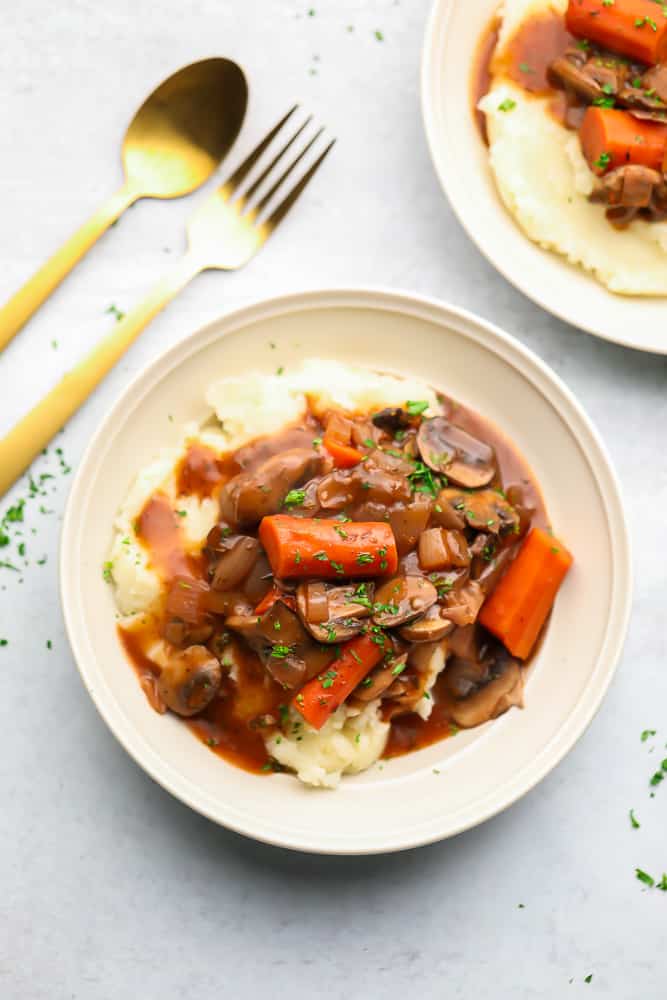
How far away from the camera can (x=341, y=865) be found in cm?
449

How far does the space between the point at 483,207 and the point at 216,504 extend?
1921mm

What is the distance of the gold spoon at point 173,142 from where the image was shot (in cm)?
451

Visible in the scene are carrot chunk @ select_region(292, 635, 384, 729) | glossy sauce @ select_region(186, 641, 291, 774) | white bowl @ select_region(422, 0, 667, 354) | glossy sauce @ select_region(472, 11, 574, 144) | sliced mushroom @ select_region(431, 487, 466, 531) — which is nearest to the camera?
carrot chunk @ select_region(292, 635, 384, 729)

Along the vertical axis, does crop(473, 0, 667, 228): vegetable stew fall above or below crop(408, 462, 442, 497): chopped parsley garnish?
above

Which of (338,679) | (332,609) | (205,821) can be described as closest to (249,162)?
(332,609)

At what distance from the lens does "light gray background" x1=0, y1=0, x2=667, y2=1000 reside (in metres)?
4.42

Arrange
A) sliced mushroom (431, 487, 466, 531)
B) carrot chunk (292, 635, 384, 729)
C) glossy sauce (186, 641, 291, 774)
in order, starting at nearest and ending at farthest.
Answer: carrot chunk (292, 635, 384, 729), sliced mushroom (431, 487, 466, 531), glossy sauce (186, 641, 291, 774)

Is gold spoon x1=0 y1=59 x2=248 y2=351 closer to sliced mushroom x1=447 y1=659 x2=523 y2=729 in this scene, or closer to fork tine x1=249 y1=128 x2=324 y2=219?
fork tine x1=249 y1=128 x2=324 y2=219

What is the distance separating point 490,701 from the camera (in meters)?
4.17

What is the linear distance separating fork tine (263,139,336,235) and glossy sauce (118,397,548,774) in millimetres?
1089

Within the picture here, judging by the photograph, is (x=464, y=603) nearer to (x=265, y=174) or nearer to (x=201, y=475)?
(x=201, y=475)

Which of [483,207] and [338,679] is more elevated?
[483,207]

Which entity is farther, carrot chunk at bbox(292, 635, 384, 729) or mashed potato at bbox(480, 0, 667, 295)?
mashed potato at bbox(480, 0, 667, 295)

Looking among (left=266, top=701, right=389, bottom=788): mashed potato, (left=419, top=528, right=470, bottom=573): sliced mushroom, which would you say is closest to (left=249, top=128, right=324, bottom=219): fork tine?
(left=419, top=528, right=470, bottom=573): sliced mushroom
